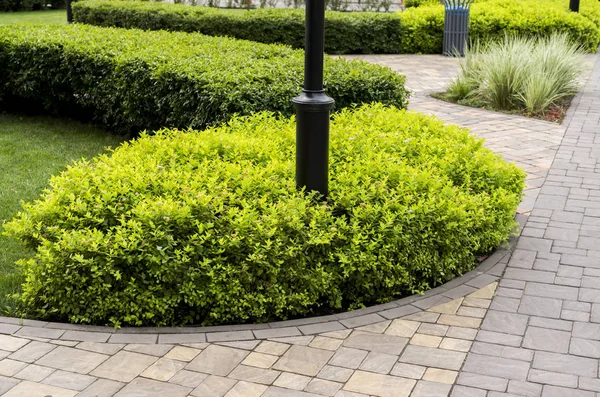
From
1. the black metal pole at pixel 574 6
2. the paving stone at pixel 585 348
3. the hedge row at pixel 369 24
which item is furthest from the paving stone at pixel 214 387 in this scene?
the black metal pole at pixel 574 6

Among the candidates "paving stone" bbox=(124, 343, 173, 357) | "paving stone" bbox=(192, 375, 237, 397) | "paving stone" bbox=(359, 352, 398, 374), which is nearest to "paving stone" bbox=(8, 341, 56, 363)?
"paving stone" bbox=(124, 343, 173, 357)

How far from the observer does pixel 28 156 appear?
769 centimetres

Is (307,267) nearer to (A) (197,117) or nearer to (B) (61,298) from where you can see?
(B) (61,298)

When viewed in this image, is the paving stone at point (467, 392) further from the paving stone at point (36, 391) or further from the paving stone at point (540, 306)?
the paving stone at point (36, 391)

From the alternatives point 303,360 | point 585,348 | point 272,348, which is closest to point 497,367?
point 585,348

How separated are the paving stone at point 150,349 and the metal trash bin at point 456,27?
11.8 m

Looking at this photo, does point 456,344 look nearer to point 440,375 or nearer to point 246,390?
point 440,375

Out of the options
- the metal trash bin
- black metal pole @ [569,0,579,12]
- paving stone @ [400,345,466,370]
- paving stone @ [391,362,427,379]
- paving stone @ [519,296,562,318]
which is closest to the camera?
paving stone @ [391,362,427,379]

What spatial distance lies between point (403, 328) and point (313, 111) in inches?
52.6

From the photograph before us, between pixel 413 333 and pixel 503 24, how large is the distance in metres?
12.0

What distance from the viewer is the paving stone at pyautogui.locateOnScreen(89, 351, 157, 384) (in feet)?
11.8

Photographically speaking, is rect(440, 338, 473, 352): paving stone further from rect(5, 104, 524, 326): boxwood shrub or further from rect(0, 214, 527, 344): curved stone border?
rect(5, 104, 524, 326): boxwood shrub

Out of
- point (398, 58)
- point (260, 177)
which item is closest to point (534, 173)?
point (260, 177)

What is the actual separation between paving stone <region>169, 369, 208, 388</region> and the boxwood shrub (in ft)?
1.77
